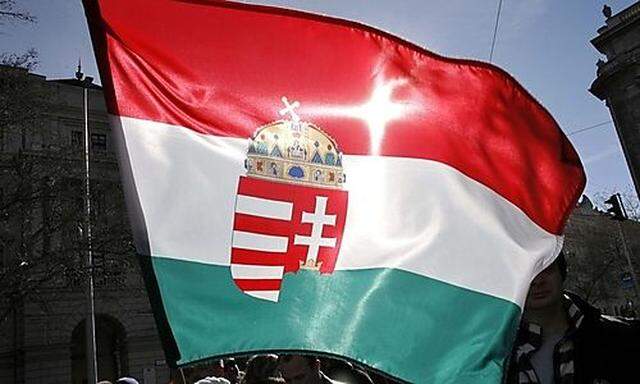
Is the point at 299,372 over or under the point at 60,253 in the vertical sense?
over

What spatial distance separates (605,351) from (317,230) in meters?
1.10

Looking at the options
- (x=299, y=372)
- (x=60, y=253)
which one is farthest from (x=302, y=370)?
(x=60, y=253)

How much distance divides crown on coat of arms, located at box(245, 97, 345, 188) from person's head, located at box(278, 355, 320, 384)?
1057mm

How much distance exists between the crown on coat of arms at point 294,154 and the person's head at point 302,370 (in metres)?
1.06

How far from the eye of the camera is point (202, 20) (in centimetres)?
219

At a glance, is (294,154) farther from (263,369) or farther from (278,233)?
(263,369)

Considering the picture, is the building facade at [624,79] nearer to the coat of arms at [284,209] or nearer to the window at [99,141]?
the window at [99,141]

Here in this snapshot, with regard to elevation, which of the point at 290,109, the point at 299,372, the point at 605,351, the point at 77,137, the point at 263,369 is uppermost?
the point at 77,137

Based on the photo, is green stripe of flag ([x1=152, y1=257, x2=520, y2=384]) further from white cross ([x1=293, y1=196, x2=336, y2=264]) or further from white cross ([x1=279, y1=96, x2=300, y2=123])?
white cross ([x1=279, y1=96, x2=300, y2=123])

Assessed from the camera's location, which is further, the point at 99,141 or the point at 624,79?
the point at 624,79

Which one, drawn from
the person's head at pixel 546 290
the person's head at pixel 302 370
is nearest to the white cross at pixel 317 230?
the person's head at pixel 546 290

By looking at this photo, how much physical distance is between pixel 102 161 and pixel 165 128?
26.5m

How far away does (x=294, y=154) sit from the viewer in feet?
6.87

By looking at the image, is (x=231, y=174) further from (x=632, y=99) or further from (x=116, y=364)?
(x=632, y=99)
